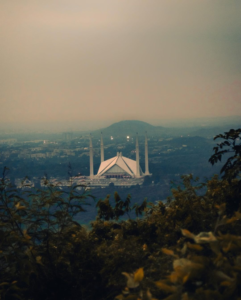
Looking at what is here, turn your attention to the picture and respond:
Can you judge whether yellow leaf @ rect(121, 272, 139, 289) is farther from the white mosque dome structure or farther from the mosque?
the white mosque dome structure

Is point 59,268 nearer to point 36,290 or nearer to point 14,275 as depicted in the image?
point 36,290

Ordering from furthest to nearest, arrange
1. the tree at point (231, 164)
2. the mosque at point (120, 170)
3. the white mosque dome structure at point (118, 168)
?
1. the white mosque dome structure at point (118, 168)
2. the mosque at point (120, 170)
3. the tree at point (231, 164)

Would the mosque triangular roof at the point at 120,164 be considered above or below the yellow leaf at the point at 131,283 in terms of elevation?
below

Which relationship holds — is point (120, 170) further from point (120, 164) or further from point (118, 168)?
point (120, 164)

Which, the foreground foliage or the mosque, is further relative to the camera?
the mosque

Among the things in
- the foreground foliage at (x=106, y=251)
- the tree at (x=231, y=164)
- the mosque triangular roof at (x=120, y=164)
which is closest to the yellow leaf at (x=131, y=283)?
the foreground foliage at (x=106, y=251)

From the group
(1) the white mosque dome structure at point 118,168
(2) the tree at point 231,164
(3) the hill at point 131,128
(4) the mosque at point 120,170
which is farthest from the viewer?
(3) the hill at point 131,128

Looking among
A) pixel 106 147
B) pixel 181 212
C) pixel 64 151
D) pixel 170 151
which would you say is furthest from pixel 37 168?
pixel 181 212

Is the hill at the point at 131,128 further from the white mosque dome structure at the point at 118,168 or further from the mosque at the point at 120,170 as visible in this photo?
the white mosque dome structure at the point at 118,168

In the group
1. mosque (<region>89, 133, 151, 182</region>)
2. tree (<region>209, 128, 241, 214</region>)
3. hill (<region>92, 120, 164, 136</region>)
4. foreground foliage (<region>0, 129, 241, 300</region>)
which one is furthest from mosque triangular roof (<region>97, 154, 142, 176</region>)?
tree (<region>209, 128, 241, 214</region>)
